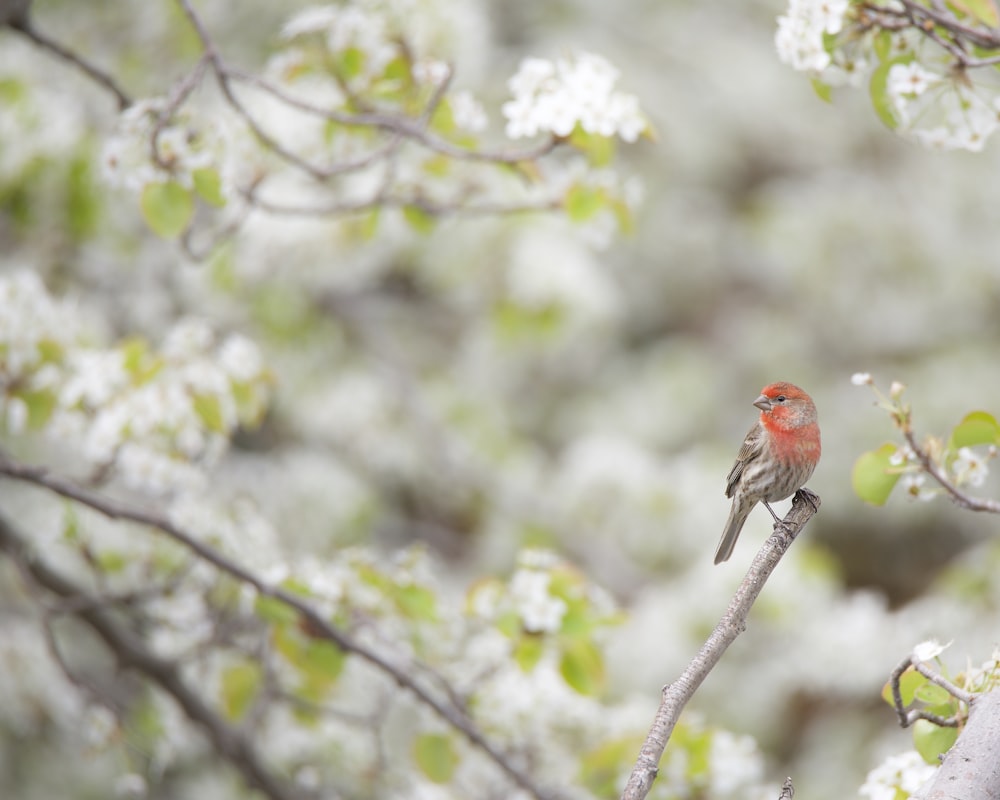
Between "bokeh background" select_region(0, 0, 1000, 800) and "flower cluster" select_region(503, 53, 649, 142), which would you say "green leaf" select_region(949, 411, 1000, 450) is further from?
"bokeh background" select_region(0, 0, 1000, 800)

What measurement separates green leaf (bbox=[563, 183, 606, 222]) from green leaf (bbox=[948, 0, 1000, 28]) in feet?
4.94

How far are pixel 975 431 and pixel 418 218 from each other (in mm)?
2178

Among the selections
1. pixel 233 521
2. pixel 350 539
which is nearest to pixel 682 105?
pixel 350 539

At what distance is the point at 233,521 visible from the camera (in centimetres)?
459

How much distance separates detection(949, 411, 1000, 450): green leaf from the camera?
2693 millimetres

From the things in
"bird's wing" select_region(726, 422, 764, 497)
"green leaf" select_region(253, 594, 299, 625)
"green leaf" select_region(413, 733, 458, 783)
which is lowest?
"green leaf" select_region(413, 733, 458, 783)

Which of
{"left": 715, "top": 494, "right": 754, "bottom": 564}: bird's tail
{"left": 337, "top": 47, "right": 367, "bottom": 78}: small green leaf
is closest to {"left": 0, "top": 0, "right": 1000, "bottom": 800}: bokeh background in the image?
{"left": 337, "top": 47, "right": 367, "bottom": 78}: small green leaf

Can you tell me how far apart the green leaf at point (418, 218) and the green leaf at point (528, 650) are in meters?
1.48

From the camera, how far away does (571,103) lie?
3.47 metres

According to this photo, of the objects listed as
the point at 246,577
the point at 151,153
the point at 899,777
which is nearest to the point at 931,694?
the point at 899,777

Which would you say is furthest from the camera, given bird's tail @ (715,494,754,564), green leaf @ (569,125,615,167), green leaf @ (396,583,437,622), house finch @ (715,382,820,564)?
green leaf @ (396,583,437,622)

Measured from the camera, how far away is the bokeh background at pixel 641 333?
227 inches

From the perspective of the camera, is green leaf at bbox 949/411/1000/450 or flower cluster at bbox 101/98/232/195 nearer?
green leaf at bbox 949/411/1000/450

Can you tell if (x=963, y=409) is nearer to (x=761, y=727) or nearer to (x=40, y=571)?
(x=761, y=727)
